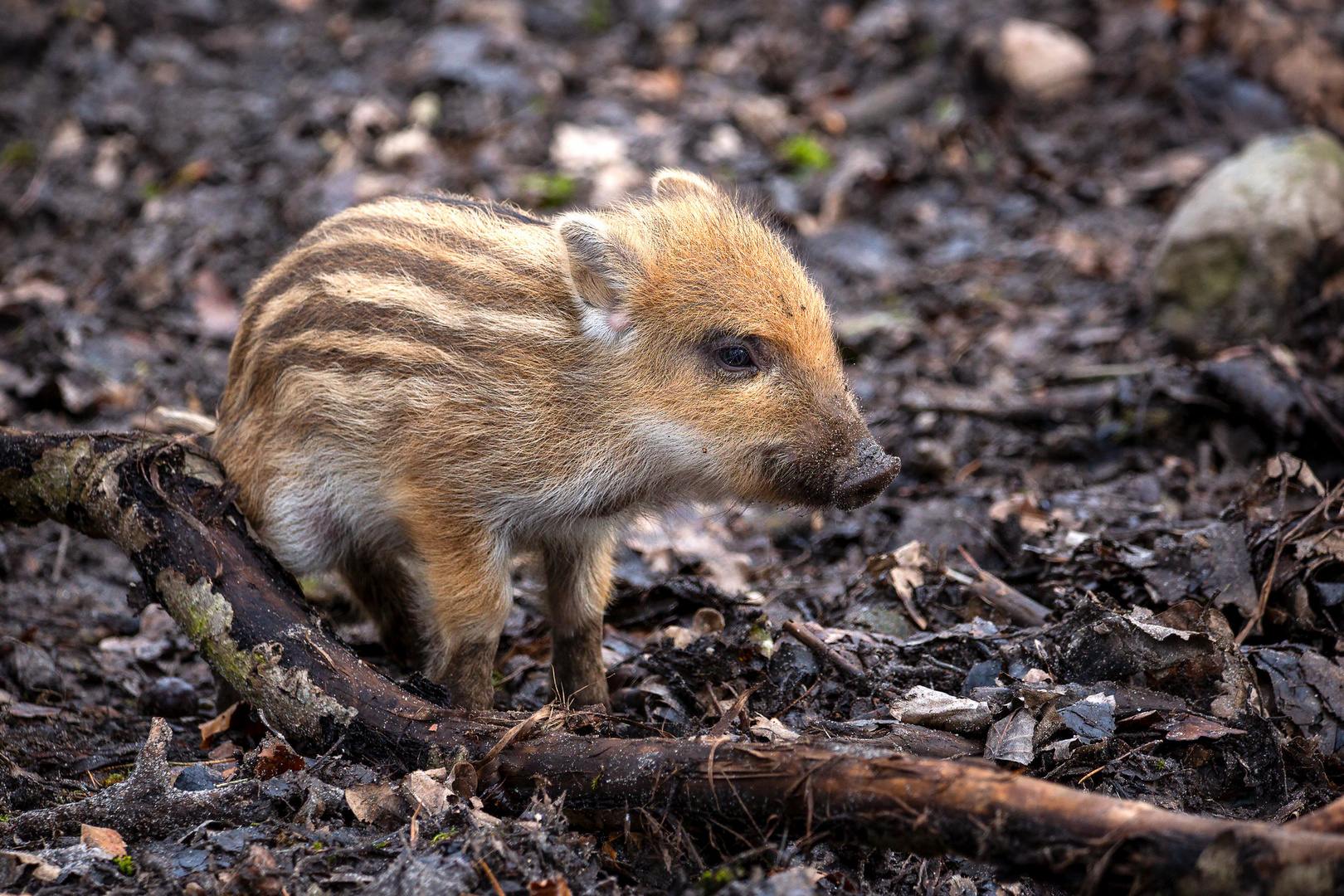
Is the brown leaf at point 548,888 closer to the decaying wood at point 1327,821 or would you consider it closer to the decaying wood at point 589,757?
the decaying wood at point 589,757

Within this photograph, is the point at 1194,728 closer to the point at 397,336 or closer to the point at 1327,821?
the point at 1327,821

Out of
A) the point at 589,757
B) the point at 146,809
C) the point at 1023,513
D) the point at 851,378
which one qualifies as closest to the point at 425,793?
the point at 589,757

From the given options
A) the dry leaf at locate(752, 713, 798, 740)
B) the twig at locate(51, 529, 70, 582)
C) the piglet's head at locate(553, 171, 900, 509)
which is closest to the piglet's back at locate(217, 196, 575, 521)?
the piglet's head at locate(553, 171, 900, 509)

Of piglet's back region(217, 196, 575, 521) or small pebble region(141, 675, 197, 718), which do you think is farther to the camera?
small pebble region(141, 675, 197, 718)

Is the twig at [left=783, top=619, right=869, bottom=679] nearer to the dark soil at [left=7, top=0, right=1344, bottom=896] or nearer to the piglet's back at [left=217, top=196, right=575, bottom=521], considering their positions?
the dark soil at [left=7, top=0, right=1344, bottom=896]

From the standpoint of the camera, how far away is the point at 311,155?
8.54m

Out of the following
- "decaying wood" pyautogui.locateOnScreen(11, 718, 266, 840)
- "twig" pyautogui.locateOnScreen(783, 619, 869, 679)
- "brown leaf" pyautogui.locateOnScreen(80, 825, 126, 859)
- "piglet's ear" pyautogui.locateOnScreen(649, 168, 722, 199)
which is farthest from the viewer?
"piglet's ear" pyautogui.locateOnScreen(649, 168, 722, 199)

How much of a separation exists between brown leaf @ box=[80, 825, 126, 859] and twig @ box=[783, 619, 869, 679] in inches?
86.3

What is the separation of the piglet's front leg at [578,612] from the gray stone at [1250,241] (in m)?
3.94

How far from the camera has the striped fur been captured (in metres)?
4.09

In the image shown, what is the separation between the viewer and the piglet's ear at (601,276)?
163 inches

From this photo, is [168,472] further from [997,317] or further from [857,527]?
[997,317]

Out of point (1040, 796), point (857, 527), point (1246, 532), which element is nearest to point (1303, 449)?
point (1246, 532)

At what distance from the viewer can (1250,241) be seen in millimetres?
6340
